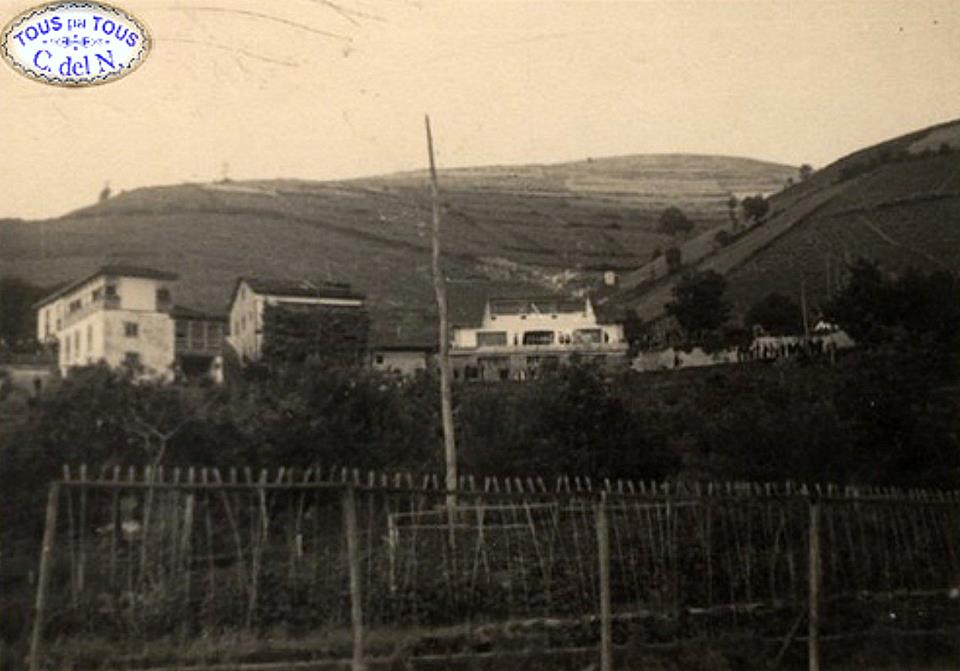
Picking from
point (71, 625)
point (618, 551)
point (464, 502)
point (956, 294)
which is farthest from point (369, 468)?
point (956, 294)

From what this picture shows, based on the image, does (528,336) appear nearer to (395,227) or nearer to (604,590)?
(395,227)

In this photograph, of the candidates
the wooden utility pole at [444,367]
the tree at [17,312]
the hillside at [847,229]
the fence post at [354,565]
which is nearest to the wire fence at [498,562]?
the wooden utility pole at [444,367]

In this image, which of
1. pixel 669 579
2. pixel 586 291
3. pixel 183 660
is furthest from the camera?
pixel 586 291

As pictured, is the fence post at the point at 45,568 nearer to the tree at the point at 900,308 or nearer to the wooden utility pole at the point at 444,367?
the wooden utility pole at the point at 444,367

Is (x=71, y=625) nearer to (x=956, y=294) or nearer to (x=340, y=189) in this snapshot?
(x=340, y=189)

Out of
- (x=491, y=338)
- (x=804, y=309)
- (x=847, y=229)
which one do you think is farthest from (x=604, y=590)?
(x=847, y=229)

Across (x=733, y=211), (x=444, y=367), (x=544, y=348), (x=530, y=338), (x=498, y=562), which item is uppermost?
(x=733, y=211)
